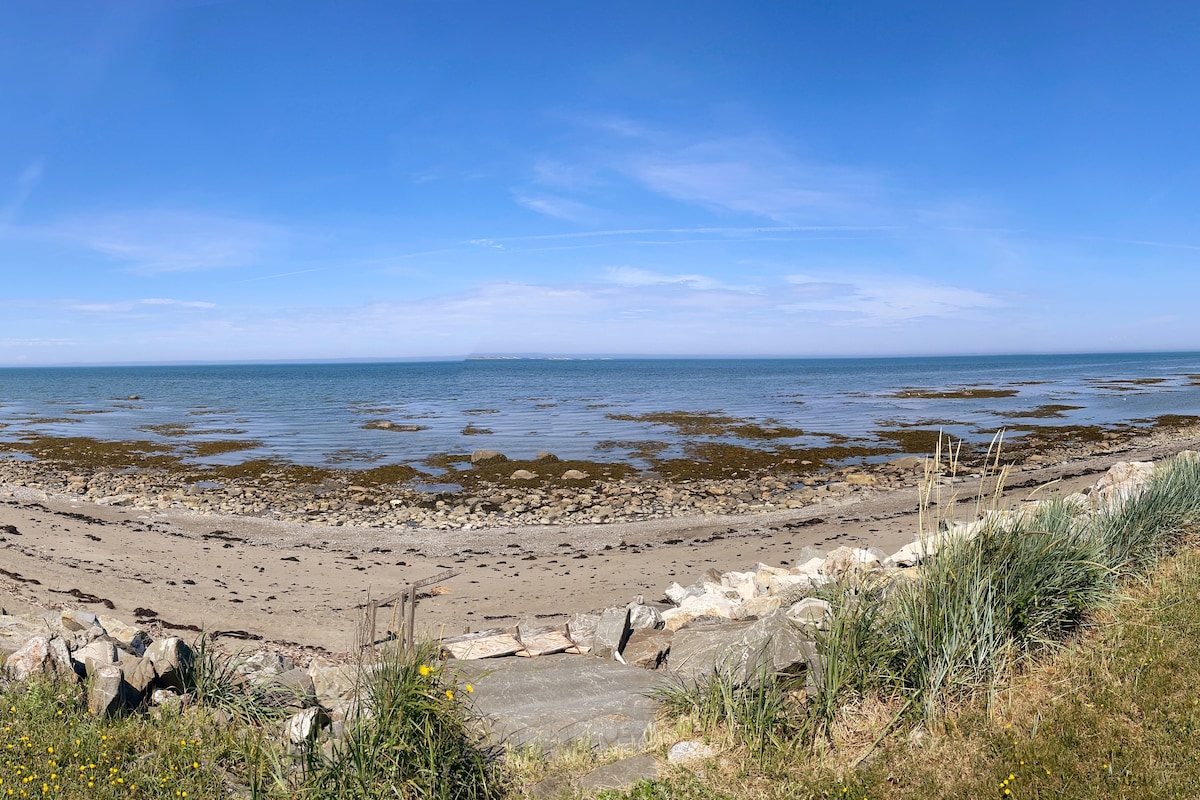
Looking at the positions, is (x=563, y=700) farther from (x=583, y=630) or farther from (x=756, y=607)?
(x=756, y=607)

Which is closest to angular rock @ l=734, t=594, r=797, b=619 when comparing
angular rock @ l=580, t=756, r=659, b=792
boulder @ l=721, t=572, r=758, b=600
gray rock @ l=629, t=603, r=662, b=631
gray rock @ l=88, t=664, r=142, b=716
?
gray rock @ l=629, t=603, r=662, b=631

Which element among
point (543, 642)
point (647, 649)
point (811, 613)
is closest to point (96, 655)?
point (543, 642)

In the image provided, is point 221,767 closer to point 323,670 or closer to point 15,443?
point 323,670

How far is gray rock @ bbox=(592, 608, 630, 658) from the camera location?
284 inches

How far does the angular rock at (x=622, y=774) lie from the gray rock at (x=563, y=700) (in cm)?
34

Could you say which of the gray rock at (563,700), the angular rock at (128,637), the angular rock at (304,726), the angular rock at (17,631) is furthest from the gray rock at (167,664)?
the gray rock at (563,700)

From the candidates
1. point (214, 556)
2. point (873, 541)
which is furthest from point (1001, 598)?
point (214, 556)

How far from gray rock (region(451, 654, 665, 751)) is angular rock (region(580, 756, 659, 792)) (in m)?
0.34

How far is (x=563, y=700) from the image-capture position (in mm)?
6082

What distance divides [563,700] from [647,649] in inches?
53.9

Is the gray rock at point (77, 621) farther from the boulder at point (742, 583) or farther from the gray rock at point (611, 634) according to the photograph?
the boulder at point (742, 583)

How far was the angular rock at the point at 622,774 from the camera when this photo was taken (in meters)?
4.70

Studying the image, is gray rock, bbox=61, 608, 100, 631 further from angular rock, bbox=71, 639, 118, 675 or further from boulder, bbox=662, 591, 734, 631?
boulder, bbox=662, 591, 734, 631

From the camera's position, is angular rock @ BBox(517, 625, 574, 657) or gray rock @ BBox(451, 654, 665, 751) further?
angular rock @ BBox(517, 625, 574, 657)
